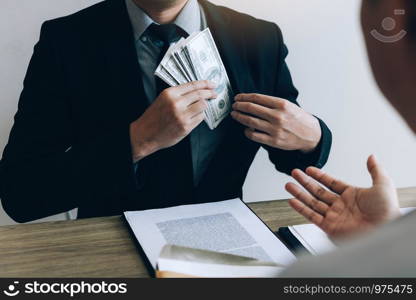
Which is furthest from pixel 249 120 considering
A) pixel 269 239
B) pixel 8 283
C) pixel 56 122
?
pixel 8 283

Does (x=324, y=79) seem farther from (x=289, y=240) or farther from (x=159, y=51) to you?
(x=289, y=240)

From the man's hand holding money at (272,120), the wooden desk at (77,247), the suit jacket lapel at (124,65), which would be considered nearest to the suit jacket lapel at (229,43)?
the man's hand holding money at (272,120)

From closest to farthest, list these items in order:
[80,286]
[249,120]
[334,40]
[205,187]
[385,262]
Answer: [385,262] < [80,286] < [249,120] < [205,187] < [334,40]

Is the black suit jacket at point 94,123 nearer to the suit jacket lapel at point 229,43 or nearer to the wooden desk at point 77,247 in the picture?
the suit jacket lapel at point 229,43

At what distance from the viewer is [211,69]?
119 centimetres

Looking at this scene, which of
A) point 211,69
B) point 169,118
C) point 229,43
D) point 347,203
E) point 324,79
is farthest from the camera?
point 324,79

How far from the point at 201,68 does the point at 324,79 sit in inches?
25.7

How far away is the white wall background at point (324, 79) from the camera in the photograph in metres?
1.37

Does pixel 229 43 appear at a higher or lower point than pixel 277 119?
higher

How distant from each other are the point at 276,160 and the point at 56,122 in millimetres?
581

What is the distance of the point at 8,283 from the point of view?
33.0 inches

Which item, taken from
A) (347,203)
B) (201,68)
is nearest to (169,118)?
(201,68)

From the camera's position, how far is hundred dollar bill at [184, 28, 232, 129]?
1155mm

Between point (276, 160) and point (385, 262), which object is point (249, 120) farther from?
point (385, 262)
